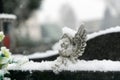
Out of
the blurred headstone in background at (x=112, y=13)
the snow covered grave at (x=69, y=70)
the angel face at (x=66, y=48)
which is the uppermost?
the blurred headstone in background at (x=112, y=13)

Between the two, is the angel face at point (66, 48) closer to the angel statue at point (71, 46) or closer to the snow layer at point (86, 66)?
the angel statue at point (71, 46)

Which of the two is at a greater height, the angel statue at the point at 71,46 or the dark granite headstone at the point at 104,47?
the dark granite headstone at the point at 104,47

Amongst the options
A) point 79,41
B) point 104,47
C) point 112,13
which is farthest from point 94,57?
point 112,13

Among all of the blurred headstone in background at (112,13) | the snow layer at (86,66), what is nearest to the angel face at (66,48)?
the snow layer at (86,66)

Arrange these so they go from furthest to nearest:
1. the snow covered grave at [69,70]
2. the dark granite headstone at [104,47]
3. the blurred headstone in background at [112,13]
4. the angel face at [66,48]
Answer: the blurred headstone in background at [112,13], the dark granite headstone at [104,47], the angel face at [66,48], the snow covered grave at [69,70]

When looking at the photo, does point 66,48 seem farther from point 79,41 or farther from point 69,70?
point 69,70

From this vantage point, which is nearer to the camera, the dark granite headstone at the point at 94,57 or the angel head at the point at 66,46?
the dark granite headstone at the point at 94,57

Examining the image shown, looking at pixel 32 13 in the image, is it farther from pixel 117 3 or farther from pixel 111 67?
pixel 111 67
